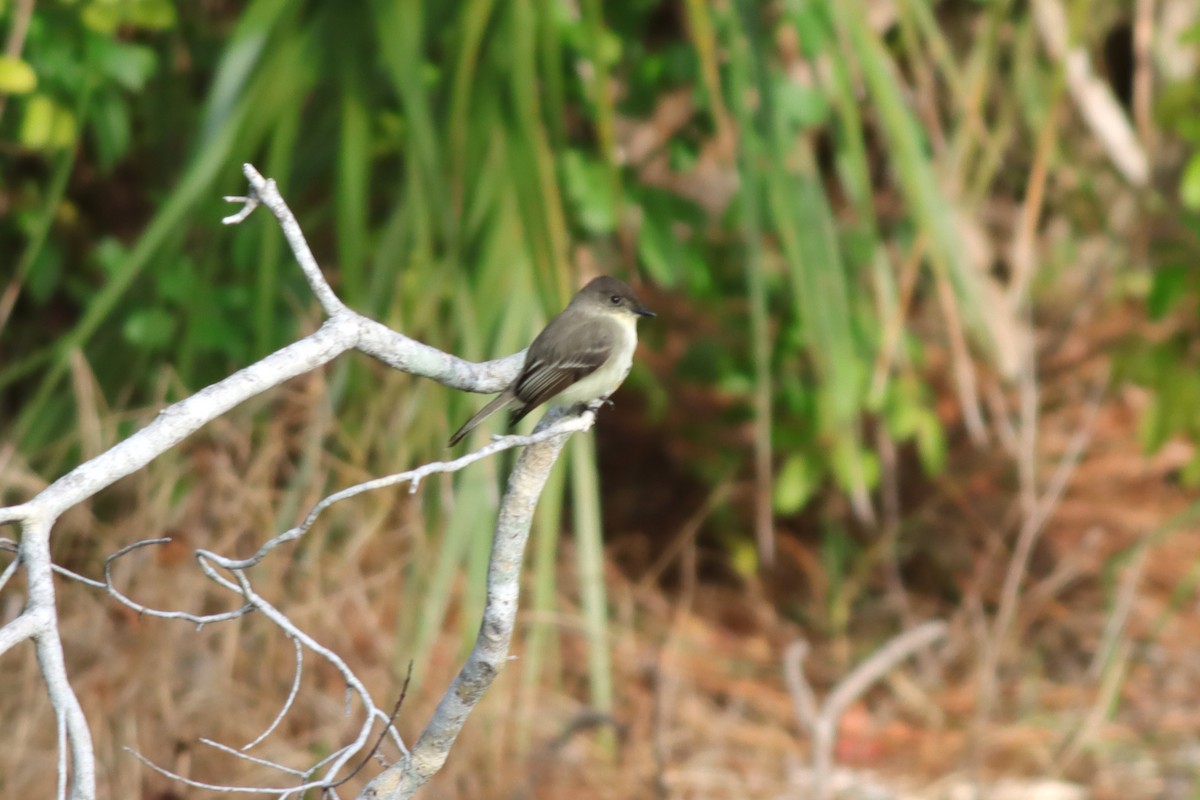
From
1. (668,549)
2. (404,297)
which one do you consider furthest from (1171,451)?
(404,297)

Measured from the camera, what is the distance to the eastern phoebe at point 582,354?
2.31m

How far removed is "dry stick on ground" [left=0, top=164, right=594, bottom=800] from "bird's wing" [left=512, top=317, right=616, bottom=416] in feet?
0.84

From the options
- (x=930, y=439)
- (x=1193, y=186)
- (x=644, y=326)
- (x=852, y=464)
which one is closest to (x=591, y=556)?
(x=852, y=464)

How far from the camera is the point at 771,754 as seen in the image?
189 inches

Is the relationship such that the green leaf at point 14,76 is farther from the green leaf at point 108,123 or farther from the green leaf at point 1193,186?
the green leaf at point 1193,186

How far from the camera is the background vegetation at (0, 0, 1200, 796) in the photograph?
3695 millimetres

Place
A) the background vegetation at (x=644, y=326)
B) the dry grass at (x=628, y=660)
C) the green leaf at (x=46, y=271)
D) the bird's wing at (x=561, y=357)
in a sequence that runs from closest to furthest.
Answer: the bird's wing at (x=561, y=357)
the dry grass at (x=628, y=660)
the background vegetation at (x=644, y=326)
the green leaf at (x=46, y=271)

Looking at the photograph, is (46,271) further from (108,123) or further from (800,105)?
(800,105)

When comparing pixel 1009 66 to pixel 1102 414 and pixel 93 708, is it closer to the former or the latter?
pixel 1102 414

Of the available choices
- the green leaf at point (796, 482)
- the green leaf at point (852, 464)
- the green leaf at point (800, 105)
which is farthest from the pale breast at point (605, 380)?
the green leaf at point (796, 482)

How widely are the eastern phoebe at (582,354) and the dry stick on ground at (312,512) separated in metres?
0.35

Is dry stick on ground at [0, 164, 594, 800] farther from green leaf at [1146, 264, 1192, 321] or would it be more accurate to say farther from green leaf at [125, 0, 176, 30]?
green leaf at [1146, 264, 1192, 321]

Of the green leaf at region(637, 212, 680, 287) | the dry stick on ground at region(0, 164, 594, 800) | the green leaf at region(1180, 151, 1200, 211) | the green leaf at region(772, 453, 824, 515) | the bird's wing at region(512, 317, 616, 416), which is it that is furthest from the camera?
the green leaf at region(772, 453, 824, 515)

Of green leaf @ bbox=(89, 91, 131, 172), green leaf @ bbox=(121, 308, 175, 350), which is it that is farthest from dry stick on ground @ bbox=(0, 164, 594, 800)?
green leaf @ bbox=(89, 91, 131, 172)
